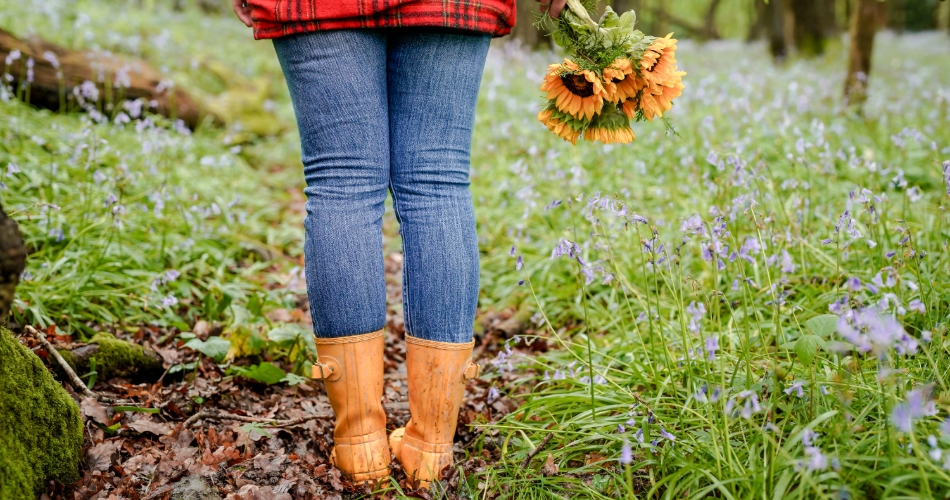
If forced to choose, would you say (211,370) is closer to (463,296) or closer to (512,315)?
(463,296)

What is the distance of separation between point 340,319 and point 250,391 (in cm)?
73

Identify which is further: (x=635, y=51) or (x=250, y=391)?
(x=250, y=391)

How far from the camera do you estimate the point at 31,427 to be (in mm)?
1396

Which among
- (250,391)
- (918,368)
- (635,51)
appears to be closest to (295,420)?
(250,391)

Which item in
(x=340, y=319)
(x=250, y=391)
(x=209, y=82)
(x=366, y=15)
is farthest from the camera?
(x=209, y=82)

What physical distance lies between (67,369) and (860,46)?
6.36 m

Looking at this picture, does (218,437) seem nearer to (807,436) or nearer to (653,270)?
(653,270)

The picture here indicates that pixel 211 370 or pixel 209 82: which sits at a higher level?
pixel 209 82

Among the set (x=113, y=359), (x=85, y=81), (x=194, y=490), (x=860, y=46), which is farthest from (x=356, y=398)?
(x=860, y=46)

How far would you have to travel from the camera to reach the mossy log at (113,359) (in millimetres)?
1945

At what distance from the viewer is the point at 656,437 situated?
1.58 m

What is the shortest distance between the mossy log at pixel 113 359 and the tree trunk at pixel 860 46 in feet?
18.5

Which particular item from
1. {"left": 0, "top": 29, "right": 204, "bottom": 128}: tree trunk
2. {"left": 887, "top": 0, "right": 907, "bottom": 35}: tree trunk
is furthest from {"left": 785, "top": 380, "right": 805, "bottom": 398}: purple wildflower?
{"left": 887, "top": 0, "right": 907, "bottom": 35}: tree trunk

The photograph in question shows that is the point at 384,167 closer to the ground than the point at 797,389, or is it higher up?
higher up
